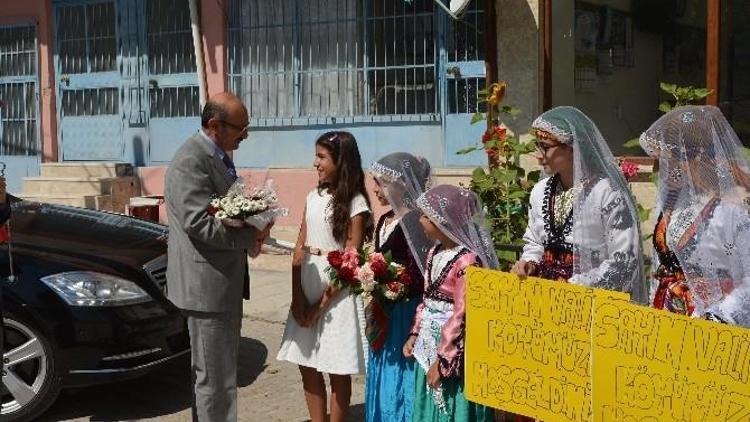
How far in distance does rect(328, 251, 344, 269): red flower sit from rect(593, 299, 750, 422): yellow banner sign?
4.24 feet

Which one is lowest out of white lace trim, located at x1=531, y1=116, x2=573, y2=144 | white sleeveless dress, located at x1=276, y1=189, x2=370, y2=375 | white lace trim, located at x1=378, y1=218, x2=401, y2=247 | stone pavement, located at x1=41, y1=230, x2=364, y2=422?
stone pavement, located at x1=41, y1=230, x2=364, y2=422

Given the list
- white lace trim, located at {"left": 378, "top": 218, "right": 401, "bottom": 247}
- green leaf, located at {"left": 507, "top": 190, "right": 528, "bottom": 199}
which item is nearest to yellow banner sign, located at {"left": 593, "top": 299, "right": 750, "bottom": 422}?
white lace trim, located at {"left": 378, "top": 218, "right": 401, "bottom": 247}

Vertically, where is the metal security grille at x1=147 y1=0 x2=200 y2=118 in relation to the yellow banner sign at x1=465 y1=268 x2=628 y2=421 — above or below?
above

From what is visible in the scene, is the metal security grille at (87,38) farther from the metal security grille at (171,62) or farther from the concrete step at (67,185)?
the concrete step at (67,185)

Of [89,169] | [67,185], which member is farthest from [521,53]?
[67,185]

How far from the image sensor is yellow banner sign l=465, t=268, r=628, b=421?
3391mm

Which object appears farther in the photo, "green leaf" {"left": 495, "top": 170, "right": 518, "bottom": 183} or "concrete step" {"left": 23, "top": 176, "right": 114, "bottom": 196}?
"concrete step" {"left": 23, "top": 176, "right": 114, "bottom": 196}

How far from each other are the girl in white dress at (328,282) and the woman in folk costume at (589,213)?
3.37 feet

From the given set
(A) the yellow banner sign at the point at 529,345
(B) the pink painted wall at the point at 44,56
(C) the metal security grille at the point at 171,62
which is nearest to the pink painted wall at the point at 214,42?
(C) the metal security grille at the point at 171,62

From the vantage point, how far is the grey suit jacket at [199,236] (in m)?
4.02

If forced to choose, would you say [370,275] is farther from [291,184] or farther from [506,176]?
[291,184]

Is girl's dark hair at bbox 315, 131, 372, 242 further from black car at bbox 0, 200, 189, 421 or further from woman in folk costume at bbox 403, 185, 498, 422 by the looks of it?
black car at bbox 0, 200, 189, 421

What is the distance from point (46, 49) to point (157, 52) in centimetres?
183

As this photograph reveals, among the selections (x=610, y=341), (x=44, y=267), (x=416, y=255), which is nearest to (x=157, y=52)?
(x=44, y=267)
